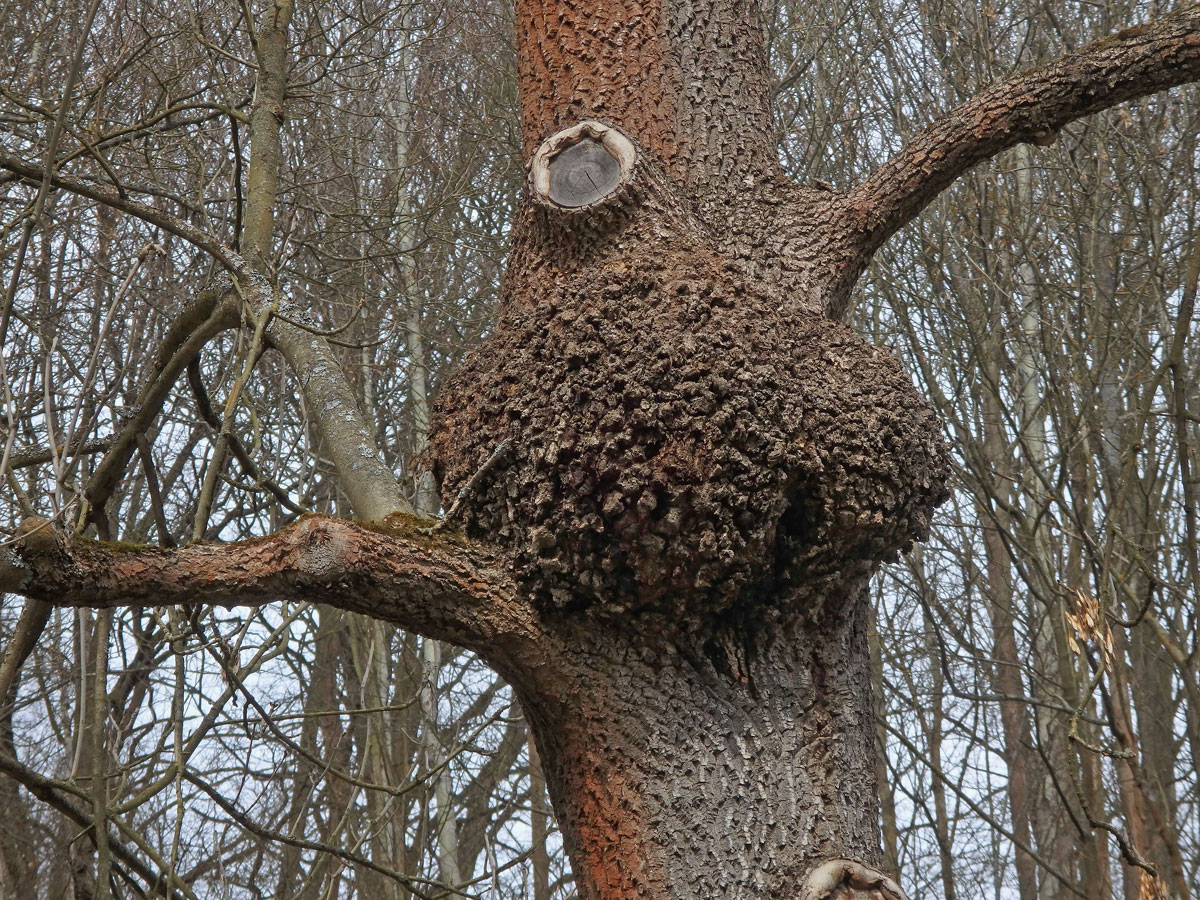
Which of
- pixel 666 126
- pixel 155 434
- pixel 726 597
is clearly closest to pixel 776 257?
pixel 666 126

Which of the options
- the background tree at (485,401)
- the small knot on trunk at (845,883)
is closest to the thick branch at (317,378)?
the background tree at (485,401)

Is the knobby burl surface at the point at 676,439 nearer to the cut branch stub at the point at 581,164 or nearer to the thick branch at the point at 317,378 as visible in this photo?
the cut branch stub at the point at 581,164

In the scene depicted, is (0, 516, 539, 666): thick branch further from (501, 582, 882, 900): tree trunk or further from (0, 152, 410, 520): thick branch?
(0, 152, 410, 520): thick branch

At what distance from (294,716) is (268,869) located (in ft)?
16.2

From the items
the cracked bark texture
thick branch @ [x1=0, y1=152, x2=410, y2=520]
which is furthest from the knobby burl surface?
thick branch @ [x1=0, y1=152, x2=410, y2=520]

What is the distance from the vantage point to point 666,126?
8.16 feet

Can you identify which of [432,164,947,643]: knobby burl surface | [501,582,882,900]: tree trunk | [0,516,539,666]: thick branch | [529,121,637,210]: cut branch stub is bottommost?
[501,582,882,900]: tree trunk

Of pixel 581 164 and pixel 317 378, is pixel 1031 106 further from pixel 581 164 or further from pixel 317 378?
pixel 317 378

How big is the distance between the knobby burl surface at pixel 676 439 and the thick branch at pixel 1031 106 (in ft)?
1.31

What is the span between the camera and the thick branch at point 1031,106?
225 cm

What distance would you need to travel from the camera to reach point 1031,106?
2312mm

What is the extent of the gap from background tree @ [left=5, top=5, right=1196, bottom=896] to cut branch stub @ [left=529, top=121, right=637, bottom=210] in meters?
0.05

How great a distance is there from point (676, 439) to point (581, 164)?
0.66 meters

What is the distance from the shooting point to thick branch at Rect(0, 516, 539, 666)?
167cm
